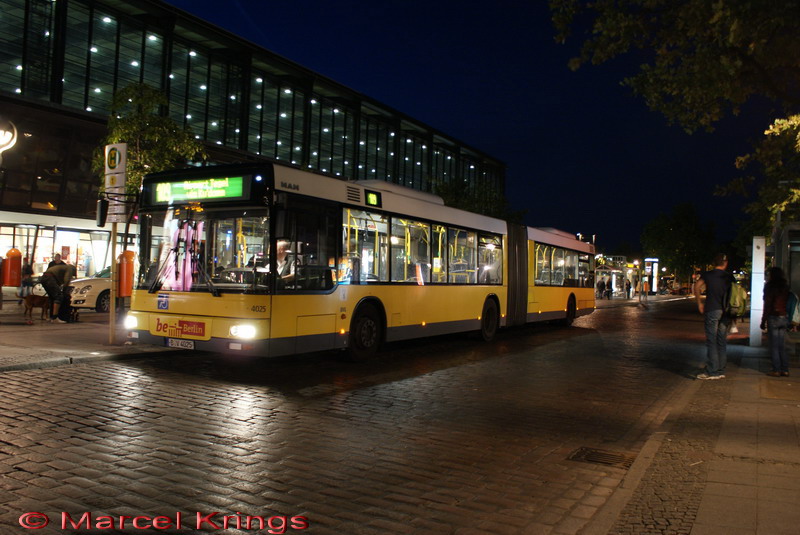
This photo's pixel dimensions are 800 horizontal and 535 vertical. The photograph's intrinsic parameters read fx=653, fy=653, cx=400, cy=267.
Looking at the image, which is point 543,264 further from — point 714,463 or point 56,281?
point 714,463

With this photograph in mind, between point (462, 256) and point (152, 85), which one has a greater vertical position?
point (152, 85)

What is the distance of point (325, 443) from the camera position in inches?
257

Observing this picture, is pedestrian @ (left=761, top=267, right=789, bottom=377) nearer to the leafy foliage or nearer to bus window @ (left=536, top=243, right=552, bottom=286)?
bus window @ (left=536, top=243, right=552, bottom=286)

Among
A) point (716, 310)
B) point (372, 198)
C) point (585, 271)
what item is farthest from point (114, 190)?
point (585, 271)

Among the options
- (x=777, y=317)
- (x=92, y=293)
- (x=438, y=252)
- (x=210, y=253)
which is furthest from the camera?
(x=92, y=293)

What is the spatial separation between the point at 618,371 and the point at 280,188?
23.5ft

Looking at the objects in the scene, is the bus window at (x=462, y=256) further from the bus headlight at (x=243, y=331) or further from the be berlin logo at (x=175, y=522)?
the be berlin logo at (x=175, y=522)

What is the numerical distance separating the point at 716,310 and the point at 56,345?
471 inches

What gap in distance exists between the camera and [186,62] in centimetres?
3562

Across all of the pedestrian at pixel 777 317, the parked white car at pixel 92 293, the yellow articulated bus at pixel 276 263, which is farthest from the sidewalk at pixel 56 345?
the pedestrian at pixel 777 317

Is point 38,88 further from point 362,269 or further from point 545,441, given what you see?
point 545,441

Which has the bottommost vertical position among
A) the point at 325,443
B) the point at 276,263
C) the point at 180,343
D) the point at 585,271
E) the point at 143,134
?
the point at 325,443

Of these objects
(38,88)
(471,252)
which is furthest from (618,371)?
(38,88)

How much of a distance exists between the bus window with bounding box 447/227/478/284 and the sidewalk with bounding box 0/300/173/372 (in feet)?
21.8
